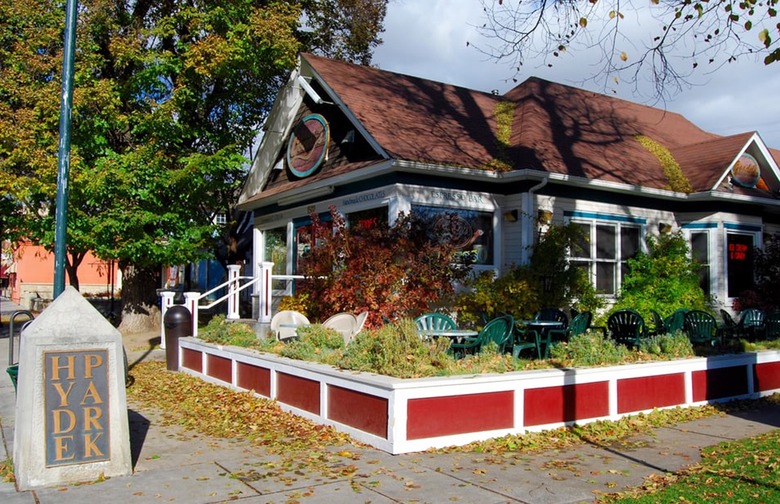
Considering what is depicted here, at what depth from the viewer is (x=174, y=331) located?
13125 mm

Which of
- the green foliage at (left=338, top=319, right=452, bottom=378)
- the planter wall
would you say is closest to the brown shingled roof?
the green foliage at (left=338, top=319, right=452, bottom=378)

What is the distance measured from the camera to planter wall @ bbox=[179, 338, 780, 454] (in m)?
7.16

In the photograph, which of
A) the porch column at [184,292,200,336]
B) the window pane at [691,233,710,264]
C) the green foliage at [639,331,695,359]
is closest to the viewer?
the green foliage at [639,331,695,359]

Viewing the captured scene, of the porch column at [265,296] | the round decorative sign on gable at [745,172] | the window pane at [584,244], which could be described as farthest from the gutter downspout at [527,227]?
the round decorative sign on gable at [745,172]

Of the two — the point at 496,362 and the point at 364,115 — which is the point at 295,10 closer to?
the point at 364,115

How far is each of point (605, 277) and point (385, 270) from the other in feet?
21.4

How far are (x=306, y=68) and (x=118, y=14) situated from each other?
592cm

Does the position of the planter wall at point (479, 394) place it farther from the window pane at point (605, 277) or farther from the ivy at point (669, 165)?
the ivy at point (669, 165)

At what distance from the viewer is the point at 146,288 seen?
20422 mm

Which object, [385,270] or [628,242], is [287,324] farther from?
[628,242]

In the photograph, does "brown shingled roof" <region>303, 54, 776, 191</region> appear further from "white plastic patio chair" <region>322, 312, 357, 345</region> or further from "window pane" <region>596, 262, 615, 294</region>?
"white plastic patio chair" <region>322, 312, 357, 345</region>

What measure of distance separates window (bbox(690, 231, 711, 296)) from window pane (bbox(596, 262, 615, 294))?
2.10m

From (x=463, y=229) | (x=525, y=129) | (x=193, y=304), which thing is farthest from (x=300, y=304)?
(x=525, y=129)

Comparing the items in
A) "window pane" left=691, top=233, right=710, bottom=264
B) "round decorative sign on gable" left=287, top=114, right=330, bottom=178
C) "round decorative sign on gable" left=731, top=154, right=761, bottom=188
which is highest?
"round decorative sign on gable" left=287, top=114, right=330, bottom=178
